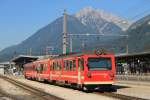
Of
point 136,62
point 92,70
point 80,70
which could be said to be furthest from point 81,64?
point 136,62

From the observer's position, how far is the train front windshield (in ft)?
103

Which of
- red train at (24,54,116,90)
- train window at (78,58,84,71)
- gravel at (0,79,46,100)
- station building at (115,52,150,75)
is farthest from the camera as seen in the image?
station building at (115,52,150,75)

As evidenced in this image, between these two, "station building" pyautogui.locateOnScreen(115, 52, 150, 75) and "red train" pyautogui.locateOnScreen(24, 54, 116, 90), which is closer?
"red train" pyautogui.locateOnScreen(24, 54, 116, 90)

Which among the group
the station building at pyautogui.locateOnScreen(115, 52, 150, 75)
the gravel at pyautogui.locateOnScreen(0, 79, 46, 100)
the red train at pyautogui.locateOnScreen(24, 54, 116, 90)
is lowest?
the gravel at pyautogui.locateOnScreen(0, 79, 46, 100)

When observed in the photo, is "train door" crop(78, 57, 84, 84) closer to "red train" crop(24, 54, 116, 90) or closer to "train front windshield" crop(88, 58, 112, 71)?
"red train" crop(24, 54, 116, 90)

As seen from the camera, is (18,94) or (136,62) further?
(136,62)

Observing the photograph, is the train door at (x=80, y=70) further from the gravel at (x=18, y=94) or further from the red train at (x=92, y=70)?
the gravel at (x=18, y=94)

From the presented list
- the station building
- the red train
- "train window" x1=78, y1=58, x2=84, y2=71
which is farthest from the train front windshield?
the station building

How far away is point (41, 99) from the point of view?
86.1 feet

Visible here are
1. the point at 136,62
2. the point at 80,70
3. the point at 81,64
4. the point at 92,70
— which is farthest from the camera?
the point at 136,62

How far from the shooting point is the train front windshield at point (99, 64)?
103 feet

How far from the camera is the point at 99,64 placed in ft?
103

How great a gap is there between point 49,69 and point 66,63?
10.2m

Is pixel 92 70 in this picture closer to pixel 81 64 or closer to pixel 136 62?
pixel 81 64
